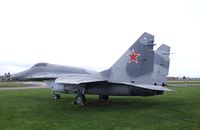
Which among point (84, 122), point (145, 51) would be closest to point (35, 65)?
point (145, 51)

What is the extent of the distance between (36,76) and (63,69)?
2183 millimetres

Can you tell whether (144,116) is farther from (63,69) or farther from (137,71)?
(63,69)

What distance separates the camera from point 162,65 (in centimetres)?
1948

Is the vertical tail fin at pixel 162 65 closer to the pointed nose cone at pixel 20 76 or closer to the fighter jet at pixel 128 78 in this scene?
the fighter jet at pixel 128 78

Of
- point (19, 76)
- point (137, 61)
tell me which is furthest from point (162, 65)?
point (19, 76)

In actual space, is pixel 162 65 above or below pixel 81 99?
above

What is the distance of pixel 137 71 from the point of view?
14141mm

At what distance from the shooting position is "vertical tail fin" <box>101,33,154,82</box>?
14.0 metres

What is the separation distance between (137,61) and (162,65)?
595 cm

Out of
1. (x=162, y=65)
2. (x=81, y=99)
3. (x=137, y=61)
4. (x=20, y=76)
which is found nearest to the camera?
(x=137, y=61)

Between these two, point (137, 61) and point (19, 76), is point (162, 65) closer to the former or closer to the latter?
point (137, 61)

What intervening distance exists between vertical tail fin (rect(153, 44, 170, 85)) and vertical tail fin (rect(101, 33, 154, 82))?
17.2 feet

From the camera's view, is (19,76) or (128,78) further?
(19,76)

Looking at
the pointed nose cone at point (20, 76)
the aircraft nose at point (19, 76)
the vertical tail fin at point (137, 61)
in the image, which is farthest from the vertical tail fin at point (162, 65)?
the aircraft nose at point (19, 76)
